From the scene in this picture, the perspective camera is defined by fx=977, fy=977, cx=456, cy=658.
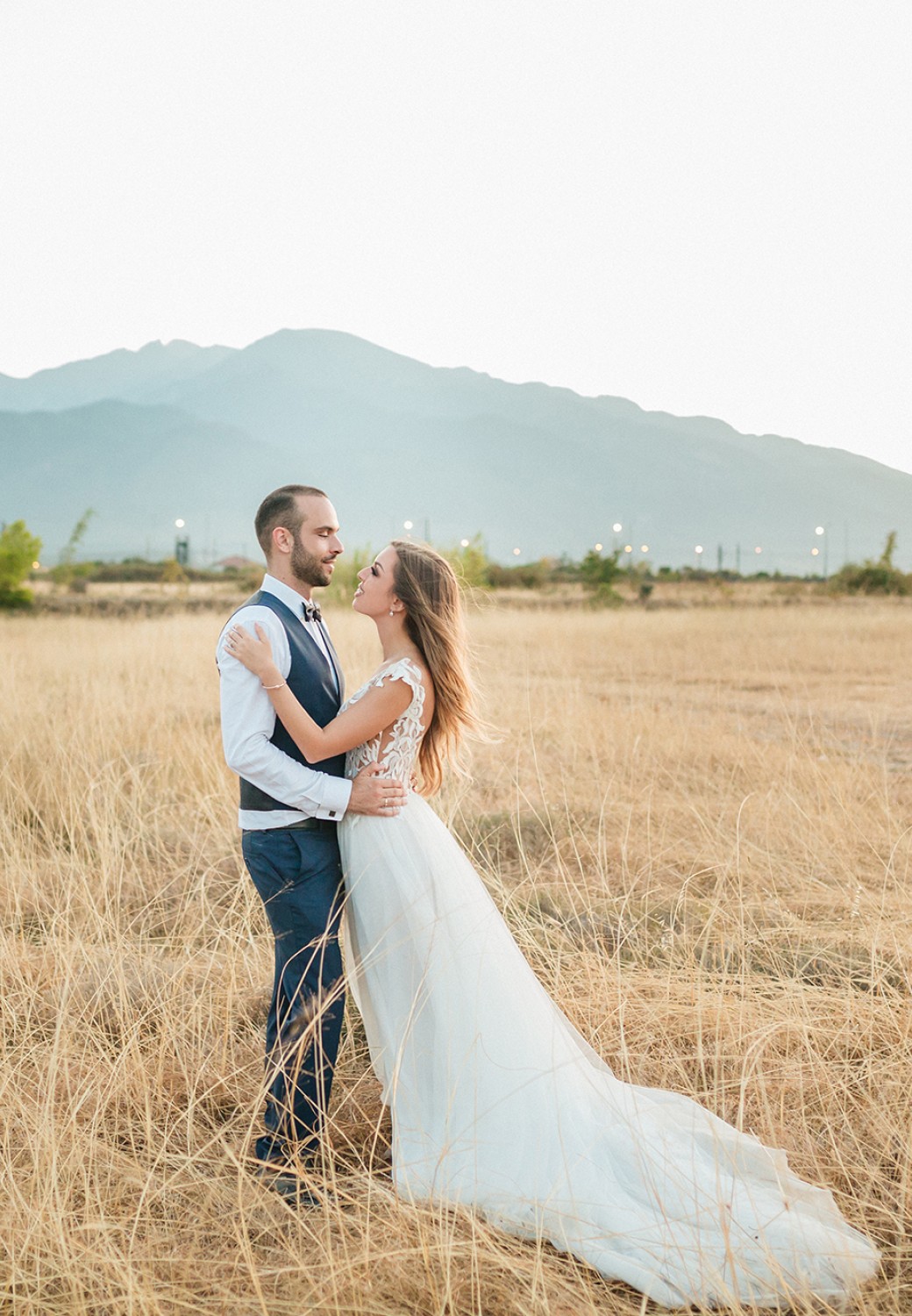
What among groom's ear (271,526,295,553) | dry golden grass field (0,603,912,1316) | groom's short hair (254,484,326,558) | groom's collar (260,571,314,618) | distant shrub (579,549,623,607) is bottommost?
dry golden grass field (0,603,912,1316)

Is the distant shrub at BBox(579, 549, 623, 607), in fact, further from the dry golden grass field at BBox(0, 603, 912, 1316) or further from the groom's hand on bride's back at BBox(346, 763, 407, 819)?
the groom's hand on bride's back at BBox(346, 763, 407, 819)

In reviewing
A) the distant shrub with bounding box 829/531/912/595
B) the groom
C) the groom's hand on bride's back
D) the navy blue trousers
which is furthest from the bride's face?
the distant shrub with bounding box 829/531/912/595

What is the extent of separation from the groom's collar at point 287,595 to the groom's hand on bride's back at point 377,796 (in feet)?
1.87

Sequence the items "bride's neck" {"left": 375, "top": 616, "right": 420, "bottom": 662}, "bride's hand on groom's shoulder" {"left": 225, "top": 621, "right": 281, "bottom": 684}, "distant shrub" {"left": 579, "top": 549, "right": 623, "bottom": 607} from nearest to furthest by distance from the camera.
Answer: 1. "bride's hand on groom's shoulder" {"left": 225, "top": 621, "right": 281, "bottom": 684}
2. "bride's neck" {"left": 375, "top": 616, "right": 420, "bottom": 662}
3. "distant shrub" {"left": 579, "top": 549, "right": 623, "bottom": 607}

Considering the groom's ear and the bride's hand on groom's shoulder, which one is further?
the groom's ear

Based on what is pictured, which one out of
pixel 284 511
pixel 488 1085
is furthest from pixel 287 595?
pixel 488 1085

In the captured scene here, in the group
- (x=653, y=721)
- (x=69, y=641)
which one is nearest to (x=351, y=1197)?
(x=653, y=721)

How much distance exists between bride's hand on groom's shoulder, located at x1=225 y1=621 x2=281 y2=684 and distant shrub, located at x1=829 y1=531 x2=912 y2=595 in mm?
44961

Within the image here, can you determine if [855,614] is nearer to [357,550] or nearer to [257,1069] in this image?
[357,550]

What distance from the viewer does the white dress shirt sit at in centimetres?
294

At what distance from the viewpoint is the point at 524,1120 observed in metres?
2.90

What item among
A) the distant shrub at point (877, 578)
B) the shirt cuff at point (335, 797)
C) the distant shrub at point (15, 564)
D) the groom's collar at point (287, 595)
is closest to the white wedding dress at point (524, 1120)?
the shirt cuff at point (335, 797)

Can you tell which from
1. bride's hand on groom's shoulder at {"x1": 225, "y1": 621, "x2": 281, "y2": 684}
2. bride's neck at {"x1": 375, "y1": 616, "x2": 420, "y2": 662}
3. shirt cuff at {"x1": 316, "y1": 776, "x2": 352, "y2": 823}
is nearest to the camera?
bride's hand on groom's shoulder at {"x1": 225, "y1": 621, "x2": 281, "y2": 684}

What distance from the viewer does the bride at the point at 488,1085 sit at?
2.54 m
